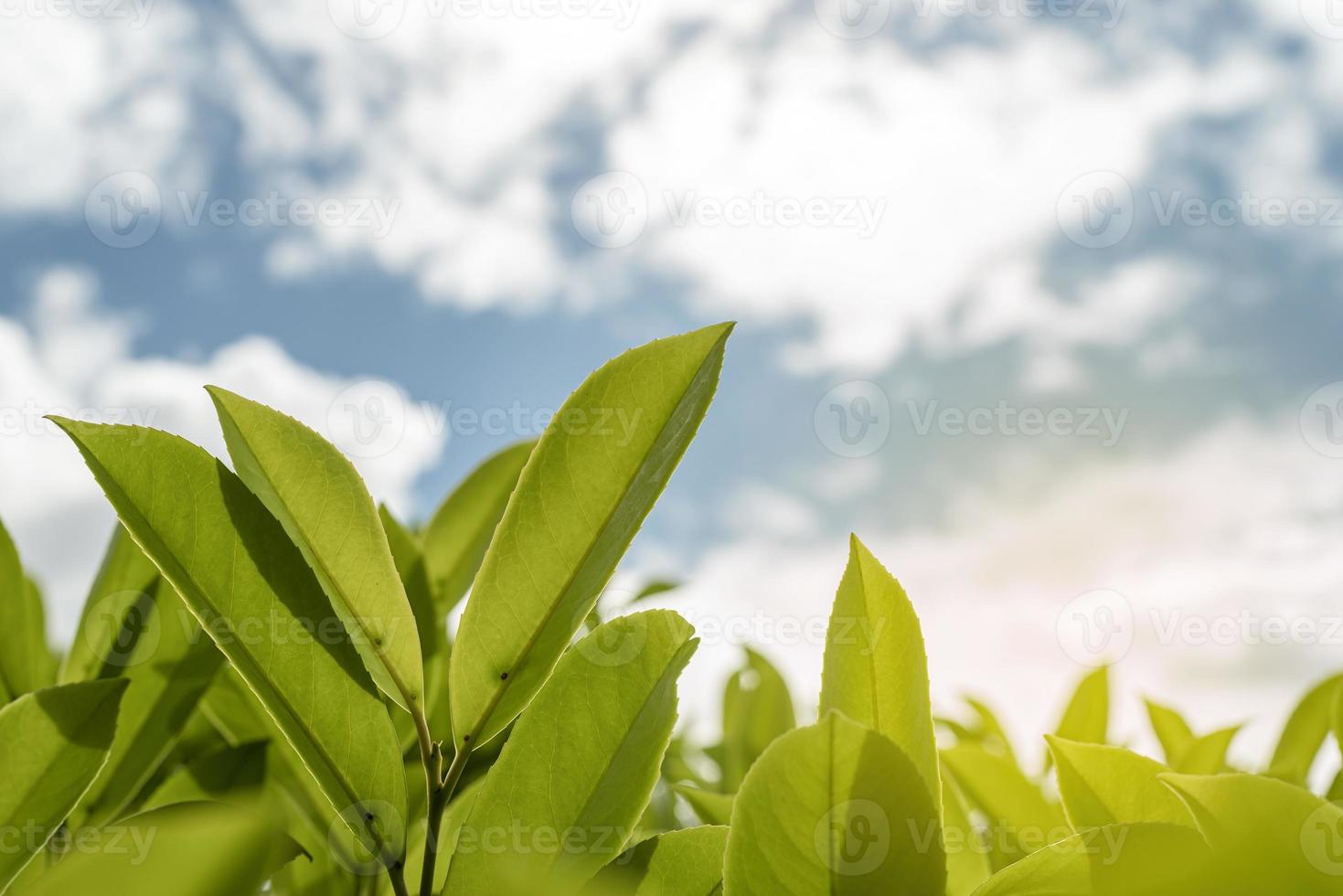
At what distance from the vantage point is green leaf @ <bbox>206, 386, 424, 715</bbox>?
0.74 meters

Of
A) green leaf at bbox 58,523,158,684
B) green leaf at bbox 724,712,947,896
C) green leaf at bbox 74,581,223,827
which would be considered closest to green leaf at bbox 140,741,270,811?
green leaf at bbox 74,581,223,827

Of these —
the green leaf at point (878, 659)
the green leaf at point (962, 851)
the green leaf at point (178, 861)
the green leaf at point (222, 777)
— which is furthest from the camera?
the green leaf at point (222, 777)

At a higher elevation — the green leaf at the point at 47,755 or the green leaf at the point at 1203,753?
the green leaf at the point at 47,755

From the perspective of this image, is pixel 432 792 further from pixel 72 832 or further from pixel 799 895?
pixel 72 832

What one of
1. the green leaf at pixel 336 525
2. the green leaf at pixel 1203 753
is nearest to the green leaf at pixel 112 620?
the green leaf at pixel 336 525

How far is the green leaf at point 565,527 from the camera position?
29.2 inches

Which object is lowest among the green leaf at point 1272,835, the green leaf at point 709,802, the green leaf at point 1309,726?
the green leaf at point 1309,726

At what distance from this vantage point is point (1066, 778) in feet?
2.52

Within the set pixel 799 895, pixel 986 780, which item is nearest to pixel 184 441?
pixel 799 895

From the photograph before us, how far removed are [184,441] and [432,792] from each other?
36cm

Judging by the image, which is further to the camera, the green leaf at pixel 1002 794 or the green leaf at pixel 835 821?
the green leaf at pixel 1002 794

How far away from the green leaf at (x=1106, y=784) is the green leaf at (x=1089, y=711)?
2.49 ft

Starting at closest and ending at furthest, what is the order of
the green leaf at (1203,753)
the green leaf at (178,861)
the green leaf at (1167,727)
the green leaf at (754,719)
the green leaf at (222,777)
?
the green leaf at (178,861), the green leaf at (222,777), the green leaf at (1203,753), the green leaf at (1167,727), the green leaf at (754,719)

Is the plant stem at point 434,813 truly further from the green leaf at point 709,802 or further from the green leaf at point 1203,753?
the green leaf at point 1203,753
